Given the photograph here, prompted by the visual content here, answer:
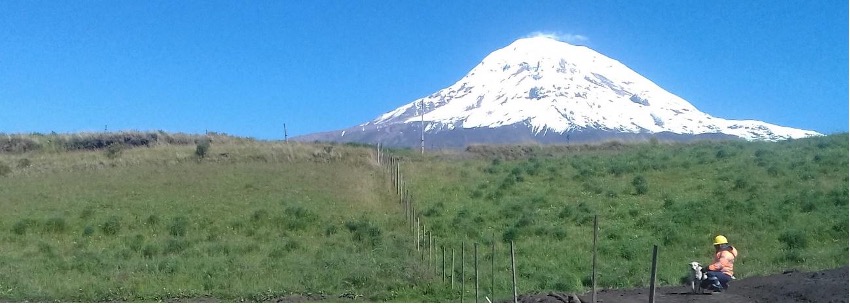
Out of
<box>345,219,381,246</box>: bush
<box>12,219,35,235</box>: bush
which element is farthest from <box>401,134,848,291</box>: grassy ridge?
<box>12,219,35,235</box>: bush

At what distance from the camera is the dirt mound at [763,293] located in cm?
1045

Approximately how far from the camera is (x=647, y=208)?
23.5 metres

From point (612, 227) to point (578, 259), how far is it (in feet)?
11.2

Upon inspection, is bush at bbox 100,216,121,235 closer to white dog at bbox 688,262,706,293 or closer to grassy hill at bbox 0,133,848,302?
grassy hill at bbox 0,133,848,302

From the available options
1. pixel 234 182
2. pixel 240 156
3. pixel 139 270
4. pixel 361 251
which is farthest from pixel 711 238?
pixel 240 156

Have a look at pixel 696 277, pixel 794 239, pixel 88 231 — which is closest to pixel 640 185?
pixel 794 239

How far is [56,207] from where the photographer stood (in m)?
26.5

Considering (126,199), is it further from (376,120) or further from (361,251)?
(376,120)

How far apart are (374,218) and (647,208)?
24.0 ft

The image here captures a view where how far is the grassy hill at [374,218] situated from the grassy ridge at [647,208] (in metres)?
0.07

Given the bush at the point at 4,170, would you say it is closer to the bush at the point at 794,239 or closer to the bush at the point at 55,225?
the bush at the point at 55,225

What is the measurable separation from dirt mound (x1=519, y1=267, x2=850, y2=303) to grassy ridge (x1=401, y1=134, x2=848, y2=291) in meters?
2.59

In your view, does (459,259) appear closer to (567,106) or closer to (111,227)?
(111,227)

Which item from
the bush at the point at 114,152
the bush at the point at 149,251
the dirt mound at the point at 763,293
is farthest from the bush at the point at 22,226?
the dirt mound at the point at 763,293
